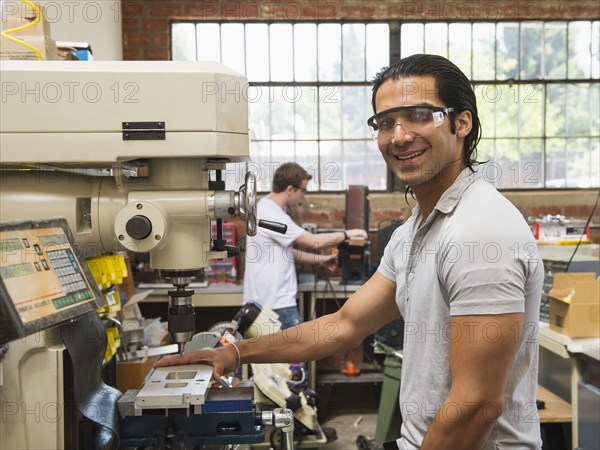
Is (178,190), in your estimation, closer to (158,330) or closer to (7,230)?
(7,230)

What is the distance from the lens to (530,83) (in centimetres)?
427

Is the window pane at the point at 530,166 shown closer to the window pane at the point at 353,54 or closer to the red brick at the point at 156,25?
the window pane at the point at 353,54

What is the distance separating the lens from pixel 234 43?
425 cm

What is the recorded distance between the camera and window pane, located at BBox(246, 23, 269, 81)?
13.9 feet

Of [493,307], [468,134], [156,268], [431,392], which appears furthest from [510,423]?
[156,268]

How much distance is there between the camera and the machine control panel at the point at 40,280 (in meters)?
0.74

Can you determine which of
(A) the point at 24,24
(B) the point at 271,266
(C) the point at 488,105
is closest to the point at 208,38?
(B) the point at 271,266

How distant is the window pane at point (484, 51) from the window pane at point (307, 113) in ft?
3.72

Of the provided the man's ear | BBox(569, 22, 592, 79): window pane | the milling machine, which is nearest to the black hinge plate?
the milling machine

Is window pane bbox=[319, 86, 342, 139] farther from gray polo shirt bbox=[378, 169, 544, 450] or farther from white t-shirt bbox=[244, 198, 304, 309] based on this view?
gray polo shirt bbox=[378, 169, 544, 450]

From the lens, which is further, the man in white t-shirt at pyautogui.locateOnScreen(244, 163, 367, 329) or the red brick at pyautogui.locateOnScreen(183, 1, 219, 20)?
the red brick at pyautogui.locateOnScreen(183, 1, 219, 20)

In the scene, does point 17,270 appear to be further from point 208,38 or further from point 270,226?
point 208,38

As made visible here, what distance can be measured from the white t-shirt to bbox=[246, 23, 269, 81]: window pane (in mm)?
1235

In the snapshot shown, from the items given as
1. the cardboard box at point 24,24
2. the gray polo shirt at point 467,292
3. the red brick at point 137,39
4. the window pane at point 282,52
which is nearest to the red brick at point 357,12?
the window pane at point 282,52
